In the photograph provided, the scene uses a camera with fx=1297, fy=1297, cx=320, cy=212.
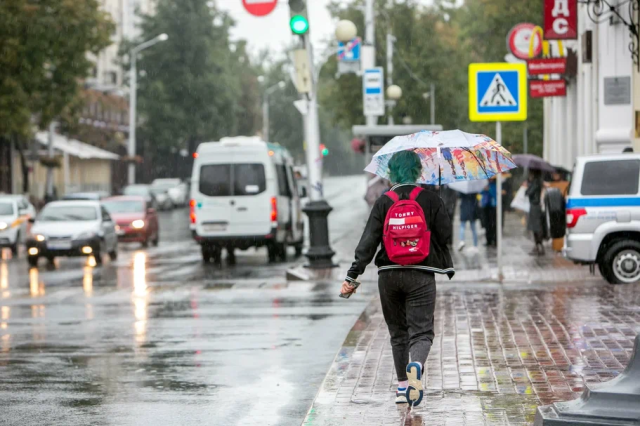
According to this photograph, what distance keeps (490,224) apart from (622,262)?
10.3m

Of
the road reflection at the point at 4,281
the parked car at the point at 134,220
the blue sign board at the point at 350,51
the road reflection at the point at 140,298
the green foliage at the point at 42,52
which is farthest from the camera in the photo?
the green foliage at the point at 42,52

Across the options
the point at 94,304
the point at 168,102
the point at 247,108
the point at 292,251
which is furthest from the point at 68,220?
the point at 247,108

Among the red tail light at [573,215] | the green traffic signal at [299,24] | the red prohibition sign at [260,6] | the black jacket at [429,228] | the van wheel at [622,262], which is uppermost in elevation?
the red prohibition sign at [260,6]

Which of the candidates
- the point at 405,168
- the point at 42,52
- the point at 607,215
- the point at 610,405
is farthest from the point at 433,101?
the point at 610,405

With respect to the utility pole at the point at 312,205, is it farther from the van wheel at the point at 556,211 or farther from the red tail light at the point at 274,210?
the red tail light at the point at 274,210

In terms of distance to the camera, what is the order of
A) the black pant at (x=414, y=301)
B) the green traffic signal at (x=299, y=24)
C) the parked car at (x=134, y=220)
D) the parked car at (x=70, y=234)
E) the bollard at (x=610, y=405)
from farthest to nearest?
the parked car at (x=134, y=220)
the parked car at (x=70, y=234)
the green traffic signal at (x=299, y=24)
the black pant at (x=414, y=301)
the bollard at (x=610, y=405)

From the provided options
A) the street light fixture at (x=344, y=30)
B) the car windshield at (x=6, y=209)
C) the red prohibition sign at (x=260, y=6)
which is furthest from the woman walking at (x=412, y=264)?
the car windshield at (x=6, y=209)

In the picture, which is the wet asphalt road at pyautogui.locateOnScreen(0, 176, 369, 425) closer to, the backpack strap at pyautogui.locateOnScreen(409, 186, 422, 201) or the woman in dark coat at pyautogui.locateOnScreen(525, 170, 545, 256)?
the backpack strap at pyautogui.locateOnScreen(409, 186, 422, 201)

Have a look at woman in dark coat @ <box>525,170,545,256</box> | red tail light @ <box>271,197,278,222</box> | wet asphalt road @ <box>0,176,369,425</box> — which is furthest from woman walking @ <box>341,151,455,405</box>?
red tail light @ <box>271,197,278,222</box>

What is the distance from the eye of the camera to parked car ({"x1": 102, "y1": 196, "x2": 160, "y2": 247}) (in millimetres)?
34094

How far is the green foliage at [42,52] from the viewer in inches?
1555

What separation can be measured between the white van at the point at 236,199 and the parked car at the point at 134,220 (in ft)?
26.0

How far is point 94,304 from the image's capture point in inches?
665

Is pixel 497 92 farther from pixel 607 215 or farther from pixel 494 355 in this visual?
pixel 494 355
